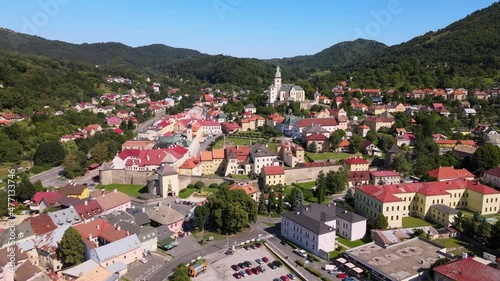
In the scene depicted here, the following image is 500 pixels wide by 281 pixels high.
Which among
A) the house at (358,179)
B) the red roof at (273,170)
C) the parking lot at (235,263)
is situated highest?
the red roof at (273,170)

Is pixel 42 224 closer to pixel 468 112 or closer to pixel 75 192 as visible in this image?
pixel 75 192

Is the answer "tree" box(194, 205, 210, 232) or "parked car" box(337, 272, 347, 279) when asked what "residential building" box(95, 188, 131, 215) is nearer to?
"tree" box(194, 205, 210, 232)

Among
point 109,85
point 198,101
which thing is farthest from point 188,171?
point 109,85

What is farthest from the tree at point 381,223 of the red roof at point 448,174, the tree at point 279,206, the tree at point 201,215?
the tree at point 201,215

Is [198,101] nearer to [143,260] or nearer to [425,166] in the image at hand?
[425,166]

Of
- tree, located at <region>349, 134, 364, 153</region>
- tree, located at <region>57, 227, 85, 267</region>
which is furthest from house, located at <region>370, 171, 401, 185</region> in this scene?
tree, located at <region>57, 227, 85, 267</region>

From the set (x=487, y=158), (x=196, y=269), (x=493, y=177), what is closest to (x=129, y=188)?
(x=196, y=269)

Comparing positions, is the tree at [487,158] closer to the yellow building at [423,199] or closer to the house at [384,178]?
the yellow building at [423,199]
